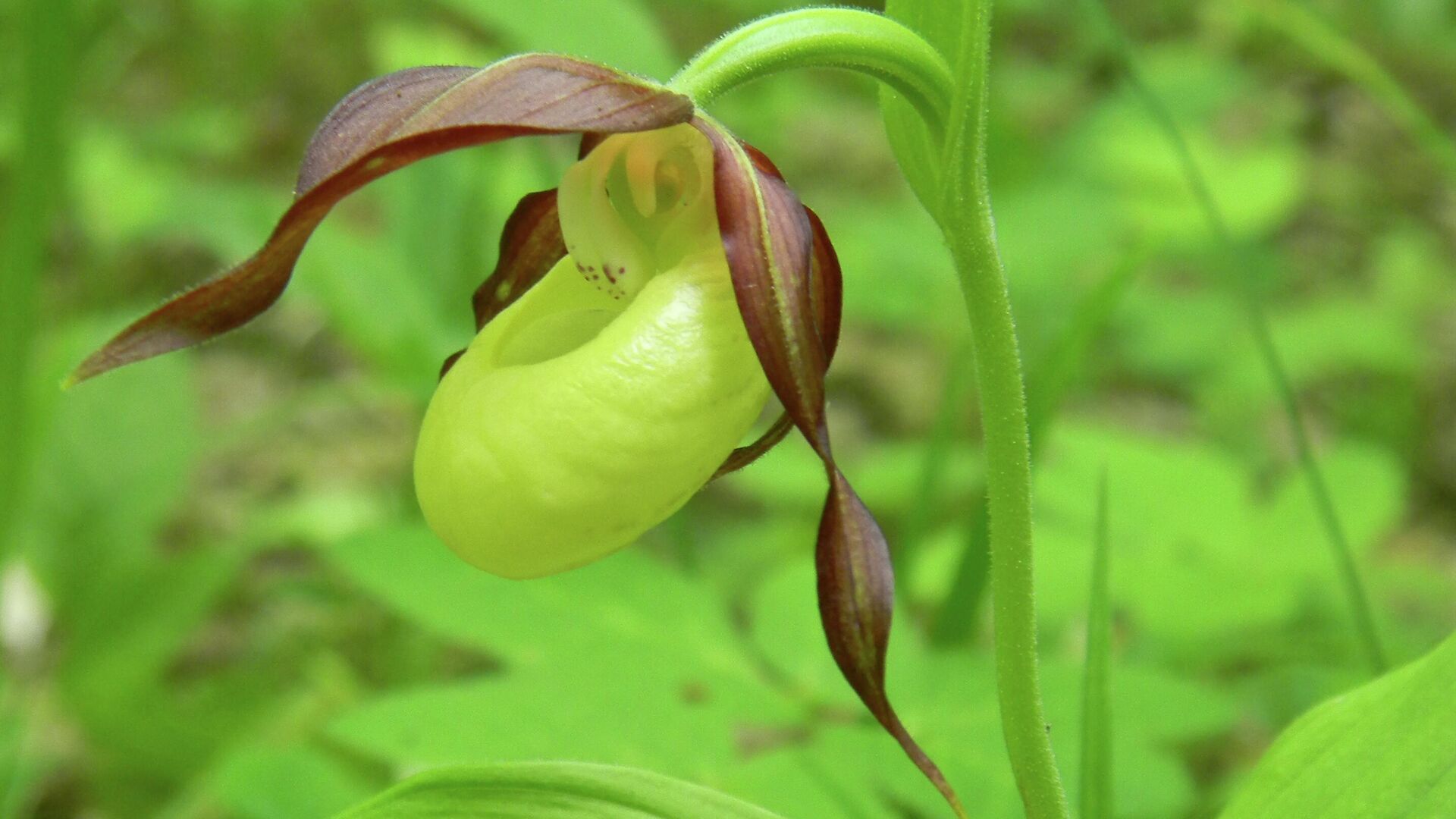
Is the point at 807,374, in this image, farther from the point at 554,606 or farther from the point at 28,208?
the point at 28,208

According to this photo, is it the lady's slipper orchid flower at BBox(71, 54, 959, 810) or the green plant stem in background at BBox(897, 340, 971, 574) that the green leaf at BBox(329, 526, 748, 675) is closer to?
the green plant stem in background at BBox(897, 340, 971, 574)

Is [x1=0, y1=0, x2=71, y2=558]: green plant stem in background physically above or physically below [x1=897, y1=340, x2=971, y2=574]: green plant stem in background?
above

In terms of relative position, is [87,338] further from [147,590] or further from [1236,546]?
[1236,546]

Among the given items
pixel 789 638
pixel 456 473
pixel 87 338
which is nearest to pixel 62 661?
pixel 87 338

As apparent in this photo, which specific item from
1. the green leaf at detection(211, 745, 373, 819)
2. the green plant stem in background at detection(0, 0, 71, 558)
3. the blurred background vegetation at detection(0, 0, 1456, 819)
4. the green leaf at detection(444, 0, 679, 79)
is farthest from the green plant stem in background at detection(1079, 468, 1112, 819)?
the green plant stem in background at detection(0, 0, 71, 558)

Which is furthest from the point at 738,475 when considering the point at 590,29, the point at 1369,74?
the point at 1369,74
